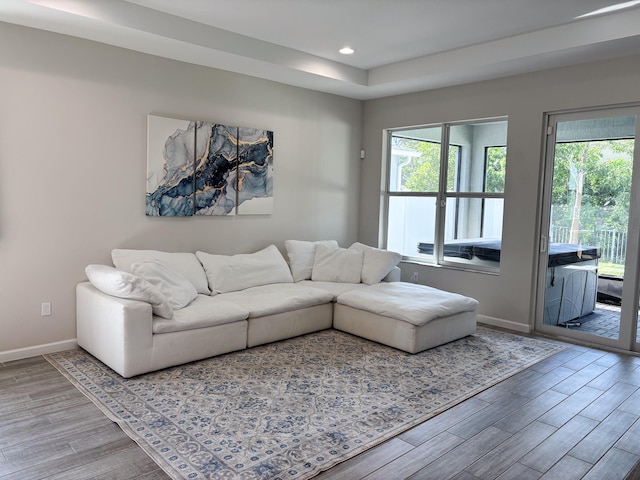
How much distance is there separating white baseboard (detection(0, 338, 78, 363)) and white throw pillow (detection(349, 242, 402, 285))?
291 centimetres

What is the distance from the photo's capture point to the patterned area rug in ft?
8.03

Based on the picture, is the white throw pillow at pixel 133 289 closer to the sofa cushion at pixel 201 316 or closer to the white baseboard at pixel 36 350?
the sofa cushion at pixel 201 316

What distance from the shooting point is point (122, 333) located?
331 cm

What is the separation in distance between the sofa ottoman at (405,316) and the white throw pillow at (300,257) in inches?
29.8

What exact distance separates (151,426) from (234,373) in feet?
2.90

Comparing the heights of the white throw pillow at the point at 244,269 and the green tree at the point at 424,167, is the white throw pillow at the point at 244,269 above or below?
below

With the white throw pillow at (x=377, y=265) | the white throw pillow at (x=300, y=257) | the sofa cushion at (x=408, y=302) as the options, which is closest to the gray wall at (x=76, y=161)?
the white throw pillow at (x=300, y=257)

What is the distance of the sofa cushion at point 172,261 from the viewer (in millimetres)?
4094

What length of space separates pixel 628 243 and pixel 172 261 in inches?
161

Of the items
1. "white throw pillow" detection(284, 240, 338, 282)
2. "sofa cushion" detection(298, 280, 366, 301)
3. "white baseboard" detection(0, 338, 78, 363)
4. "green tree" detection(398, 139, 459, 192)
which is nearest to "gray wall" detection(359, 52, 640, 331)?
"green tree" detection(398, 139, 459, 192)

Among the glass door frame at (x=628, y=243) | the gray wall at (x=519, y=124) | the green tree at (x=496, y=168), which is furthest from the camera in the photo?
the green tree at (x=496, y=168)

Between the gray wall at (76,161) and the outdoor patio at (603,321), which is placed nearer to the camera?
the gray wall at (76,161)

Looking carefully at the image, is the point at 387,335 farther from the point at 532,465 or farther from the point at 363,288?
the point at 532,465

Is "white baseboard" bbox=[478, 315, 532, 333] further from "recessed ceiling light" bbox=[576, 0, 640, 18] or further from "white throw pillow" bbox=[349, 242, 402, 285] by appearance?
"recessed ceiling light" bbox=[576, 0, 640, 18]
